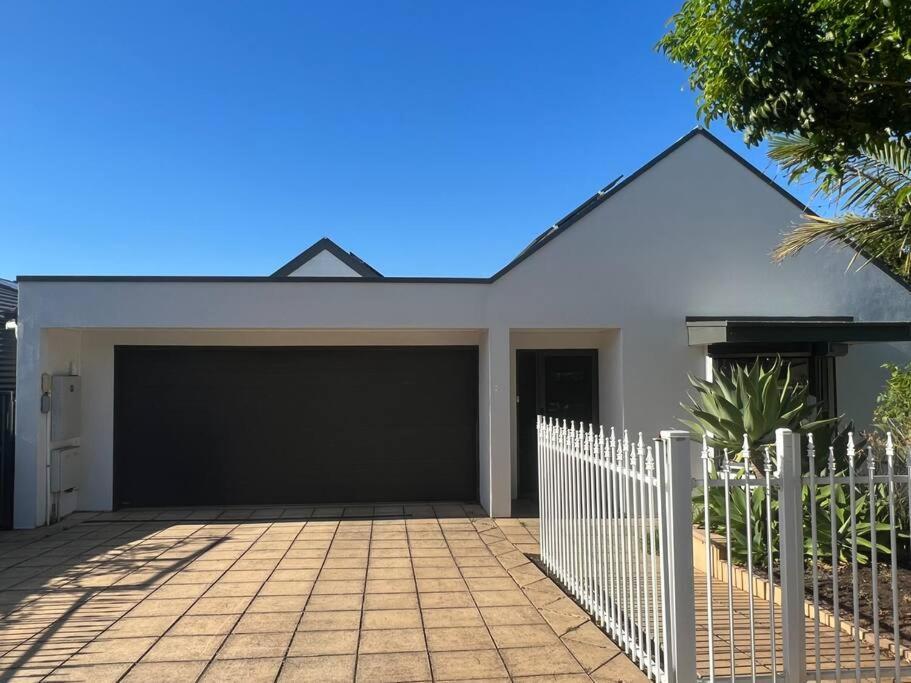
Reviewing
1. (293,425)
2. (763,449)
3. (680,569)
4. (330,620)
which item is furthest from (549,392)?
(680,569)

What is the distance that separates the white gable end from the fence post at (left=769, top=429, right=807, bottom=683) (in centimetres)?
1582

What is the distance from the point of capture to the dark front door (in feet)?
34.3

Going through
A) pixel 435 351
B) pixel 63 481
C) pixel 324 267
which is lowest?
pixel 63 481

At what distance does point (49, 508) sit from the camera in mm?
8938

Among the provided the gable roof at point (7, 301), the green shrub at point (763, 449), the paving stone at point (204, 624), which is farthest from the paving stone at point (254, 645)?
the gable roof at point (7, 301)

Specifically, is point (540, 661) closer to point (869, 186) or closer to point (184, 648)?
point (184, 648)

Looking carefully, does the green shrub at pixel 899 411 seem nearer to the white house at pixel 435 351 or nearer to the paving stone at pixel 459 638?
the white house at pixel 435 351

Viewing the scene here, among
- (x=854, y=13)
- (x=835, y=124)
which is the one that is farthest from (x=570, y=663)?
(x=854, y=13)

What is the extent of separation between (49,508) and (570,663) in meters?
7.53

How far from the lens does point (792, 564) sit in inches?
152

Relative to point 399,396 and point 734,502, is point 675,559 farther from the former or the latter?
point 399,396

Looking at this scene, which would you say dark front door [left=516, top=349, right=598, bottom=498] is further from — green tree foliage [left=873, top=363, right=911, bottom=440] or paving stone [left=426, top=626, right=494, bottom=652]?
paving stone [left=426, top=626, right=494, bottom=652]

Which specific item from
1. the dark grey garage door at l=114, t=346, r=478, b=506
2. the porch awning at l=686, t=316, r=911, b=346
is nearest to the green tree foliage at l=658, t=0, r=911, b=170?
the porch awning at l=686, t=316, r=911, b=346

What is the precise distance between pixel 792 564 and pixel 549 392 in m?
6.74
